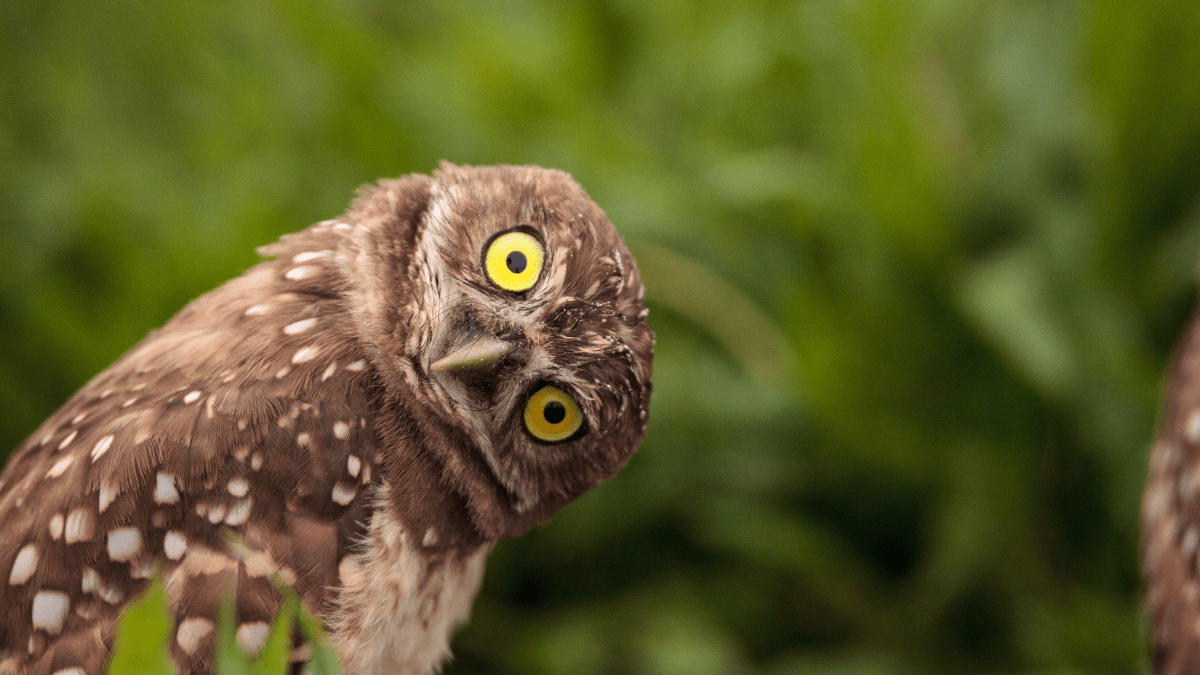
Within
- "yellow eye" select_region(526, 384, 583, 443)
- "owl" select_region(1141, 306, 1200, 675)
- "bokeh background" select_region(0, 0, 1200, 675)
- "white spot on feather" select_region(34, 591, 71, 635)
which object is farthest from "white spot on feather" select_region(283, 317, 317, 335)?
"bokeh background" select_region(0, 0, 1200, 675)

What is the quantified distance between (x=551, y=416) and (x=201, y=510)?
0.45m

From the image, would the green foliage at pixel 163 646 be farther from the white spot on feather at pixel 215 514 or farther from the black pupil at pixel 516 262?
the black pupil at pixel 516 262

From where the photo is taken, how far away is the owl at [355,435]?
119cm

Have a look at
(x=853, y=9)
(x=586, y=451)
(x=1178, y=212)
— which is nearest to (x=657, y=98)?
(x=853, y=9)

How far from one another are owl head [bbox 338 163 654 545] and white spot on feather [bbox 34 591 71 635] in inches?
16.7

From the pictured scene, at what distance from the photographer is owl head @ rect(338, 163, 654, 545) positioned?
4.00ft

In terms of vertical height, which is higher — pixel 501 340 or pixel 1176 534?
pixel 501 340

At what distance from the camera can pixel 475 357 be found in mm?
1164

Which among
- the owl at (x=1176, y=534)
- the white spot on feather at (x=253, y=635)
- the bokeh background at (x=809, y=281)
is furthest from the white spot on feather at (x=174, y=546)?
the bokeh background at (x=809, y=281)

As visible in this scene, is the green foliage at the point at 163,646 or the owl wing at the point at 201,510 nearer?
the green foliage at the point at 163,646

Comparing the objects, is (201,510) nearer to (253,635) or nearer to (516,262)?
(253,635)

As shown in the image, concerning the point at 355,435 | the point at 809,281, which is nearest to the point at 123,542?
the point at 355,435

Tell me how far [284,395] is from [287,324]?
0.12 m

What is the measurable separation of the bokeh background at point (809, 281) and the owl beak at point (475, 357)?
5.18 ft
